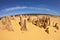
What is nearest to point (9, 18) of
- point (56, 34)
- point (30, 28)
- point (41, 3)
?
point (30, 28)

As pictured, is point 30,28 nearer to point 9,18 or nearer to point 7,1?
point 9,18

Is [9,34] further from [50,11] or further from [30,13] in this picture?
[50,11]

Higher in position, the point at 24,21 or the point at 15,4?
the point at 15,4

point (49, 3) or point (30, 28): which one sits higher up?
point (49, 3)

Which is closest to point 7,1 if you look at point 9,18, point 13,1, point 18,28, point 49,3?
point 13,1

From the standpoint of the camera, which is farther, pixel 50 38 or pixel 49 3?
pixel 49 3

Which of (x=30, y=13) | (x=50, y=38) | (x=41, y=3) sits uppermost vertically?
(x=41, y=3)

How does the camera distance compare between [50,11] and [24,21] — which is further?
[50,11]

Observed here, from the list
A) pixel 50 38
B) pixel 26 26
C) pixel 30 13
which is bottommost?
pixel 50 38
